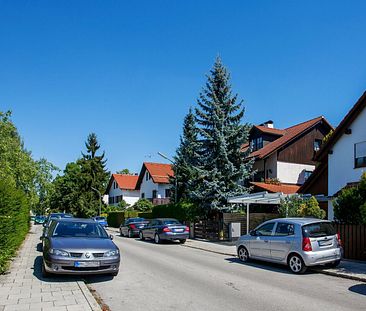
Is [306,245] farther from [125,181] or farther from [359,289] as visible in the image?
[125,181]

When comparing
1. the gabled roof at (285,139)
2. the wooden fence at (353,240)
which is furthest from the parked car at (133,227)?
the wooden fence at (353,240)

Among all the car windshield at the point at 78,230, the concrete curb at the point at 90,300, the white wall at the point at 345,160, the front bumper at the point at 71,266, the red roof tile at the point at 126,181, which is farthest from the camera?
the red roof tile at the point at 126,181

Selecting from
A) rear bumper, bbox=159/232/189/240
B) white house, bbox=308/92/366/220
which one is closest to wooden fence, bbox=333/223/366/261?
white house, bbox=308/92/366/220

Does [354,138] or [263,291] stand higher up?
[354,138]

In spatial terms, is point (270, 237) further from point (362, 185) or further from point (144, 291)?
point (144, 291)

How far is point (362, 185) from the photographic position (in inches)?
539

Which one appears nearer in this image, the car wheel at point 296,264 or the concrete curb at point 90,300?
the concrete curb at point 90,300

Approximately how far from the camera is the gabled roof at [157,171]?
51.8 m

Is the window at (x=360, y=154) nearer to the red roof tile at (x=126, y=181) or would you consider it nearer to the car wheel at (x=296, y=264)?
the car wheel at (x=296, y=264)

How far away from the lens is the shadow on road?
29.1 ft

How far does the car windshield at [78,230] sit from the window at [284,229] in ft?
18.0

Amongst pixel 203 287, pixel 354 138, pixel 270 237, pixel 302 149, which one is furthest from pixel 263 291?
pixel 302 149

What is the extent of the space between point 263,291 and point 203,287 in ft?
4.65

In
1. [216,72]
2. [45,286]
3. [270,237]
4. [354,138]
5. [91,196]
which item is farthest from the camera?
[91,196]
